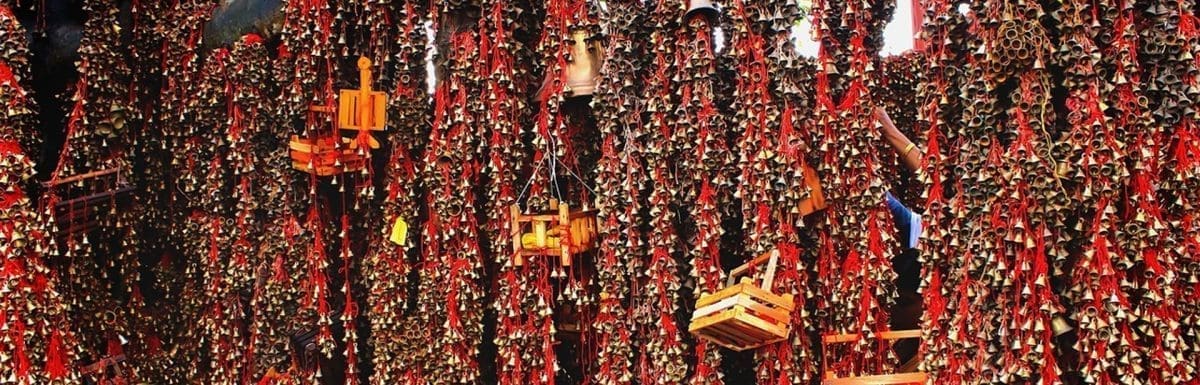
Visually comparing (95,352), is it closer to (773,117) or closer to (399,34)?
(399,34)

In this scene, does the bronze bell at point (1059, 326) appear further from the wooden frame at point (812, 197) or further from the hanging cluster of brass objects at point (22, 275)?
the hanging cluster of brass objects at point (22, 275)

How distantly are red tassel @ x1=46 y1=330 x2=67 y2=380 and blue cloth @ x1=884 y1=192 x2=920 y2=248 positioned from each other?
388 cm

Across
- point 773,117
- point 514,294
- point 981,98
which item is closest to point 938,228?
point 981,98

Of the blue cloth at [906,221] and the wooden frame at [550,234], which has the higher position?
the wooden frame at [550,234]

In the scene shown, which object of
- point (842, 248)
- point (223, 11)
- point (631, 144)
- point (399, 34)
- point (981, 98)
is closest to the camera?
point (981, 98)

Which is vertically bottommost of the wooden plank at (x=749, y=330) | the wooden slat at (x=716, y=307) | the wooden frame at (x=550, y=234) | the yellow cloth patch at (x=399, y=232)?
the wooden plank at (x=749, y=330)

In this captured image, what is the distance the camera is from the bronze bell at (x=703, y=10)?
5.20 meters

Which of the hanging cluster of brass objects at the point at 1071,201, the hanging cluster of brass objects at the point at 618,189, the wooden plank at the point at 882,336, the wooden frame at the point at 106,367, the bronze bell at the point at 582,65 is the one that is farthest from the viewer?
the wooden frame at the point at 106,367

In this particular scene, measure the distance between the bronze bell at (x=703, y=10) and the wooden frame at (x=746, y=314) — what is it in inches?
42.8

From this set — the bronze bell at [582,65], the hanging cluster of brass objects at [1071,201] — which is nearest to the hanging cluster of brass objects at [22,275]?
the bronze bell at [582,65]

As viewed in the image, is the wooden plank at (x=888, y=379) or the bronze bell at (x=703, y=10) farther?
the bronze bell at (x=703, y=10)

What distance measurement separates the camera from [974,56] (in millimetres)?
4336

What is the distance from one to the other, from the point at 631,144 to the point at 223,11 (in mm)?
2633

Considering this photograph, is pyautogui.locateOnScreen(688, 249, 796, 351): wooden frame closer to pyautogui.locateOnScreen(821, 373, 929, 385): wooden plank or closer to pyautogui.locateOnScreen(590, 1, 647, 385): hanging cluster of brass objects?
pyautogui.locateOnScreen(821, 373, 929, 385): wooden plank
